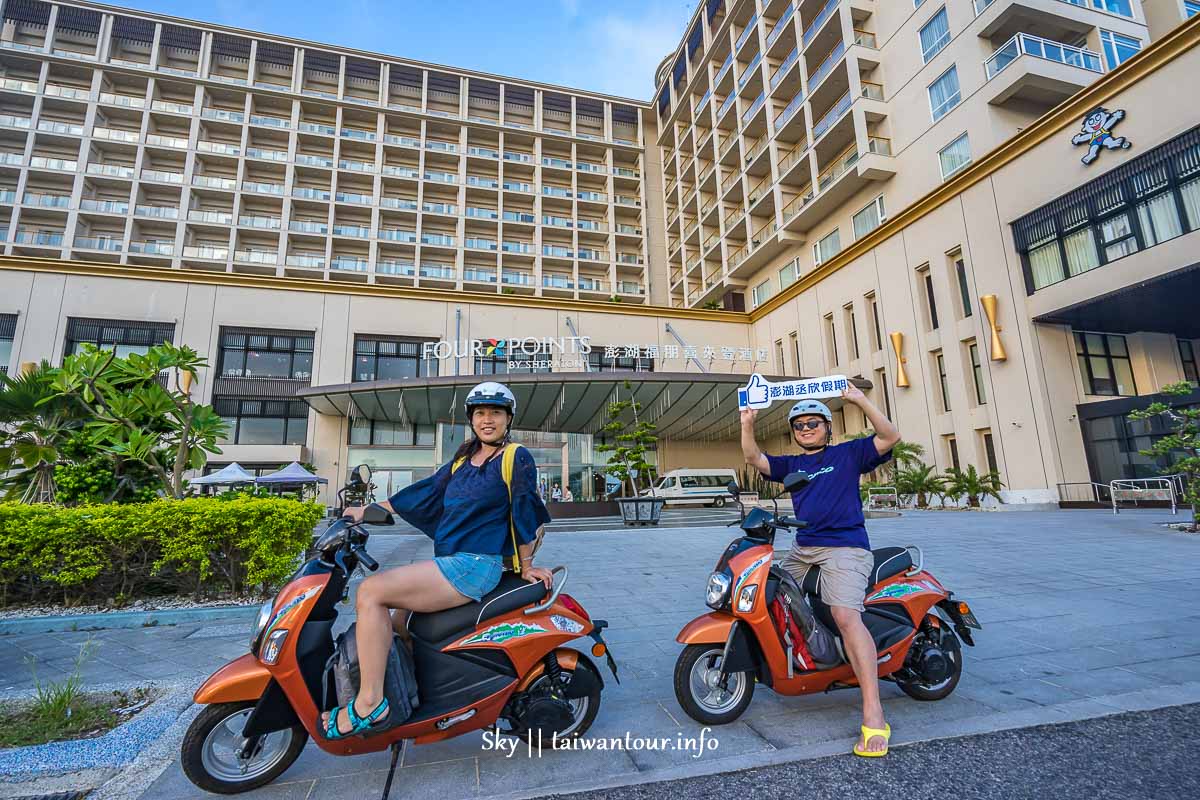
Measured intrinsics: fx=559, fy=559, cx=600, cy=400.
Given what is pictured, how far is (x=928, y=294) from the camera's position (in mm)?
20312

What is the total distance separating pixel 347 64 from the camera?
36844mm

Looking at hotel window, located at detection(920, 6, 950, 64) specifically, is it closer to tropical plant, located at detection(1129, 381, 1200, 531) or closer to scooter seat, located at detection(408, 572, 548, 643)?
tropical plant, located at detection(1129, 381, 1200, 531)

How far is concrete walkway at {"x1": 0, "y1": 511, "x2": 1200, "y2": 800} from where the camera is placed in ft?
7.71

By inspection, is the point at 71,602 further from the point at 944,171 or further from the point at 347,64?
the point at 347,64

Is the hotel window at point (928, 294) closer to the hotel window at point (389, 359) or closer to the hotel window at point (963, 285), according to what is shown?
the hotel window at point (963, 285)

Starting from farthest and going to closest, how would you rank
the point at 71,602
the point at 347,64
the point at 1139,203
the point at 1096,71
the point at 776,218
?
the point at 347,64 < the point at 776,218 < the point at 1096,71 < the point at 1139,203 < the point at 71,602

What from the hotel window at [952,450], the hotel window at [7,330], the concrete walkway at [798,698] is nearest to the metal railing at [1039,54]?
the hotel window at [952,450]

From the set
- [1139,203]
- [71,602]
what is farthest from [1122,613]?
[1139,203]

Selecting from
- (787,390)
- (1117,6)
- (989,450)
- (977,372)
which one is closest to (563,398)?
(977,372)

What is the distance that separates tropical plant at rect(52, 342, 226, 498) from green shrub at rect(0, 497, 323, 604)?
1.21 metres

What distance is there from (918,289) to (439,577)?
22403 mm

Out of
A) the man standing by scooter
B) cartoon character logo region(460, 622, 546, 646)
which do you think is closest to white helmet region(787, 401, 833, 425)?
the man standing by scooter

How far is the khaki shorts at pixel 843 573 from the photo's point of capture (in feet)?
8.61

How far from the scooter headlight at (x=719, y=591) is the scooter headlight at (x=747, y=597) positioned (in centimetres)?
7
